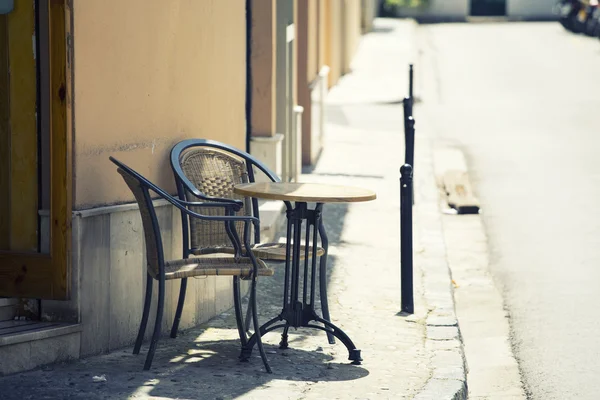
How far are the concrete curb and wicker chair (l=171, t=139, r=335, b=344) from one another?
2.25ft

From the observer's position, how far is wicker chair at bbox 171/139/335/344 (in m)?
6.44

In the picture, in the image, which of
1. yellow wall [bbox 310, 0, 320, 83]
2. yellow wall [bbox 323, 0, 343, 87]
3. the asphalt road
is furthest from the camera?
yellow wall [bbox 323, 0, 343, 87]

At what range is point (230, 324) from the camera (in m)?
6.99

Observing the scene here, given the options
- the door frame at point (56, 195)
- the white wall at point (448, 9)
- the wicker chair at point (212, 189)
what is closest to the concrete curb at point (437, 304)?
the wicker chair at point (212, 189)

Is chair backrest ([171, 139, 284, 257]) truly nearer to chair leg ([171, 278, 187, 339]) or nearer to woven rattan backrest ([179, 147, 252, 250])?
woven rattan backrest ([179, 147, 252, 250])

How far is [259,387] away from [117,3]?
2.13 m

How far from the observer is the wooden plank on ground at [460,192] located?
11570mm

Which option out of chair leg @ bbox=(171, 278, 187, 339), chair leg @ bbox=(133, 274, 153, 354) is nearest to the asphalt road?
chair leg @ bbox=(171, 278, 187, 339)

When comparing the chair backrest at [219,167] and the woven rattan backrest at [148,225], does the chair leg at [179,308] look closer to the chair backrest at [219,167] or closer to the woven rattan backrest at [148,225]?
the chair backrest at [219,167]

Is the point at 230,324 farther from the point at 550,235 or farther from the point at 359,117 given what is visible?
the point at 359,117

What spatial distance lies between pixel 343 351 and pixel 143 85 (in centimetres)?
186

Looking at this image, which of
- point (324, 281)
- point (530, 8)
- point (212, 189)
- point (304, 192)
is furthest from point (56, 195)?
point (530, 8)

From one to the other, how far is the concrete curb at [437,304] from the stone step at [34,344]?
5.87 feet

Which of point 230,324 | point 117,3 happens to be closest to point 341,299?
point 230,324
